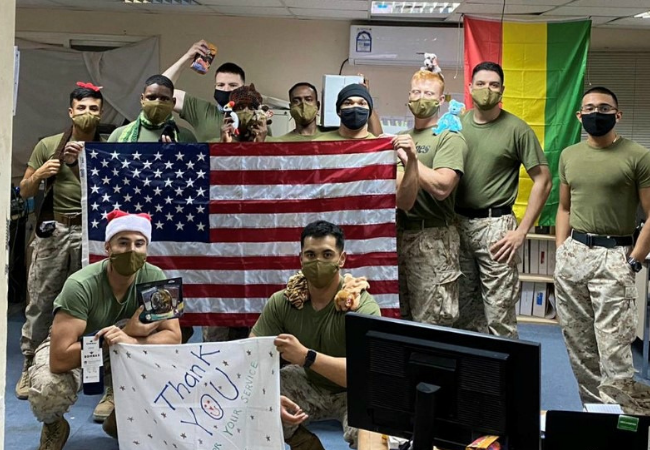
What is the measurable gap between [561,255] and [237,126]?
184 cm

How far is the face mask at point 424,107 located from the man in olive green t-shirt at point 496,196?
0.27 meters

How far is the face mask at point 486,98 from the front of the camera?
366cm

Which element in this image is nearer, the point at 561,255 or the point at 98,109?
the point at 561,255

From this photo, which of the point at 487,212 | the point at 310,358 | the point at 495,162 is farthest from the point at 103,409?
the point at 495,162

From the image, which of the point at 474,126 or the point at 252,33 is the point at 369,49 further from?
the point at 474,126

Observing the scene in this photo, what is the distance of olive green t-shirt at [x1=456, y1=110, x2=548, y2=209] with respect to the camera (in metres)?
3.62

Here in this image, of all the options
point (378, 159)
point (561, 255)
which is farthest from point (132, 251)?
point (561, 255)

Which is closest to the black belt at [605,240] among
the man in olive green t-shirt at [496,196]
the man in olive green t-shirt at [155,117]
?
the man in olive green t-shirt at [496,196]

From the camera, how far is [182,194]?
348 centimetres

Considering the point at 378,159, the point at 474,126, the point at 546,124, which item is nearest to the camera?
the point at 378,159

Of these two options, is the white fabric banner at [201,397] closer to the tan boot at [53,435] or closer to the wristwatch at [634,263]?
the tan boot at [53,435]

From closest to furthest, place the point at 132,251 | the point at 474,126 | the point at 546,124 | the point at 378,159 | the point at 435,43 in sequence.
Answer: the point at 132,251 → the point at 378,159 → the point at 474,126 → the point at 546,124 → the point at 435,43

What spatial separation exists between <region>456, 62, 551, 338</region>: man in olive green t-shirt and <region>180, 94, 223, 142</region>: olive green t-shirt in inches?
57.7

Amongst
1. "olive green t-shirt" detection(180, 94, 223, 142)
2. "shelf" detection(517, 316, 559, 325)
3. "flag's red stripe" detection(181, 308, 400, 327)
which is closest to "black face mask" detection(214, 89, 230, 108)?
"olive green t-shirt" detection(180, 94, 223, 142)
